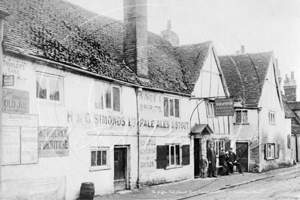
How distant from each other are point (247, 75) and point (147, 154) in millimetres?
13695

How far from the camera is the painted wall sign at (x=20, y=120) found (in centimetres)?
1078

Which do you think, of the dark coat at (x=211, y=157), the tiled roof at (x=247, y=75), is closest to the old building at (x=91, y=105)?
the dark coat at (x=211, y=157)

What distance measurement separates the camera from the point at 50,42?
1332cm

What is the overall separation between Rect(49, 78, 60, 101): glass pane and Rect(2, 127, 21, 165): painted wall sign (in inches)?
73.2

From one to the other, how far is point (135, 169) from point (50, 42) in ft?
→ 20.8

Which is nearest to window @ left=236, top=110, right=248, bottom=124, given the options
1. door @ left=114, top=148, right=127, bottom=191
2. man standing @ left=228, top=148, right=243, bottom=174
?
man standing @ left=228, top=148, right=243, bottom=174

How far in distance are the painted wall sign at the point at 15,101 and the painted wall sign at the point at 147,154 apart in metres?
6.71

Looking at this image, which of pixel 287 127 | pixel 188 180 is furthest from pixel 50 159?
pixel 287 127

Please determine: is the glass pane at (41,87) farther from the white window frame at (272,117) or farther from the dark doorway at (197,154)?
the white window frame at (272,117)

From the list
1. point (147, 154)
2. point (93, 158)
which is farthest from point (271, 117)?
point (93, 158)

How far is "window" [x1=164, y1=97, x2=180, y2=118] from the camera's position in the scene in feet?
63.6

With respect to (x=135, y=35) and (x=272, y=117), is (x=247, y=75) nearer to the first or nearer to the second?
(x=272, y=117)

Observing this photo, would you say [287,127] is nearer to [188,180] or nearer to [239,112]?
[239,112]

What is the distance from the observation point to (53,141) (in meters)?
12.4
